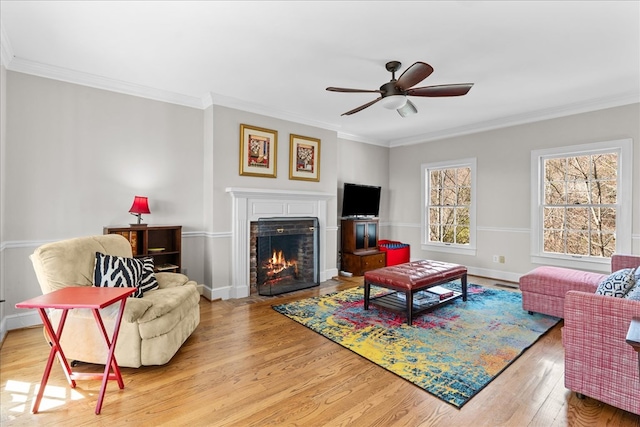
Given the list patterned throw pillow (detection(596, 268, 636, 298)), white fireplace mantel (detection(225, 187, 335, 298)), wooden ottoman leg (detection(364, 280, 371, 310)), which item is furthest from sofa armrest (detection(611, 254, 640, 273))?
white fireplace mantel (detection(225, 187, 335, 298))

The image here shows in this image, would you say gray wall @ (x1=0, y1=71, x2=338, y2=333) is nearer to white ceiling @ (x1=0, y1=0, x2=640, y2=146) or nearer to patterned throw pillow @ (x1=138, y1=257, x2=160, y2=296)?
white ceiling @ (x1=0, y1=0, x2=640, y2=146)

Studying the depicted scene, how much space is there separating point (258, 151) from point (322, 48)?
1.95 meters

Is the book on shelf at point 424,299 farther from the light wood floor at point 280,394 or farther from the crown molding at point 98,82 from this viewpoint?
the crown molding at point 98,82

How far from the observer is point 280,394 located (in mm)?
2082

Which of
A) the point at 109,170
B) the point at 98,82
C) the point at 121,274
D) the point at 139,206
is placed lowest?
the point at 121,274

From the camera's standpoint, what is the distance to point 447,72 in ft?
11.0

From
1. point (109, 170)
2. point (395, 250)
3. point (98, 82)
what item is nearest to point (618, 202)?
point (395, 250)

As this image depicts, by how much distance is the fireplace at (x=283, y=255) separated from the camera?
4.43 m

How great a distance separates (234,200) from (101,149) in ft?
5.19

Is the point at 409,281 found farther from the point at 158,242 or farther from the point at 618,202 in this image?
the point at 618,202

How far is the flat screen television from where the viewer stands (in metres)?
5.75

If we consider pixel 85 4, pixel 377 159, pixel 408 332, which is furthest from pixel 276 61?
pixel 377 159

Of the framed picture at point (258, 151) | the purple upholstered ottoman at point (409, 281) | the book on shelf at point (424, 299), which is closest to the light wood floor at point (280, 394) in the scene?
the purple upholstered ottoman at point (409, 281)

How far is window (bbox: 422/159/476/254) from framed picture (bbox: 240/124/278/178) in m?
3.20
